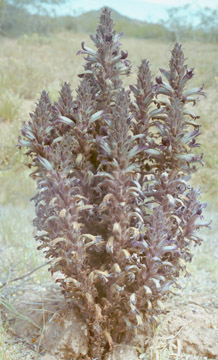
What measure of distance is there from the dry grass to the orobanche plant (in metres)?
0.36

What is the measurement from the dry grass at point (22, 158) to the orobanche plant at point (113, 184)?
358 millimetres

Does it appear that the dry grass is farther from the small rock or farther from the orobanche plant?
the orobanche plant

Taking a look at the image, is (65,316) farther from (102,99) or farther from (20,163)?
(20,163)

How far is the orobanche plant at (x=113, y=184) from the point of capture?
204 centimetres

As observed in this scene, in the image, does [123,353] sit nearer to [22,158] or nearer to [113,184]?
[113,184]

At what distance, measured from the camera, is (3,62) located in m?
11.0

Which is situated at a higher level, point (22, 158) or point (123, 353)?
point (123, 353)

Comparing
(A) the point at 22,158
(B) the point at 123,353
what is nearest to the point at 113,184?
(B) the point at 123,353

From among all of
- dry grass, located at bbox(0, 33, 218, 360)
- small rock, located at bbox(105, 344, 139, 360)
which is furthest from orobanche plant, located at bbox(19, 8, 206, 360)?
dry grass, located at bbox(0, 33, 218, 360)

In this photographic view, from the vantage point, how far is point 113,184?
200 centimetres

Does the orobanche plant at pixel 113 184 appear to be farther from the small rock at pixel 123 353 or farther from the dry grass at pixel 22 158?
the dry grass at pixel 22 158

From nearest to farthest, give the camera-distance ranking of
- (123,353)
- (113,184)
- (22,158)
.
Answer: (113,184), (123,353), (22,158)

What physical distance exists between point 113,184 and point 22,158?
4506 mm

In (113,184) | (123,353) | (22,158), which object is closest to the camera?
(113,184)
